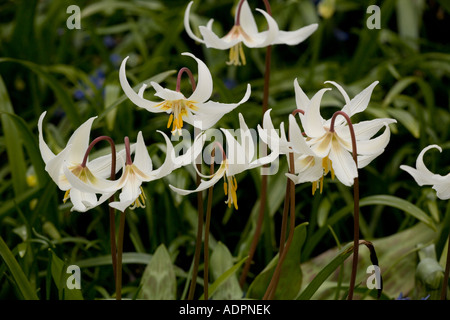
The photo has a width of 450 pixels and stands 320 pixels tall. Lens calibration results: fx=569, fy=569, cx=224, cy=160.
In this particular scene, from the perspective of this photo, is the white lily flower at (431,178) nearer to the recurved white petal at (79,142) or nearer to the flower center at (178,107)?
the flower center at (178,107)

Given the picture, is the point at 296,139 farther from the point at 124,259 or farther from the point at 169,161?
the point at 124,259

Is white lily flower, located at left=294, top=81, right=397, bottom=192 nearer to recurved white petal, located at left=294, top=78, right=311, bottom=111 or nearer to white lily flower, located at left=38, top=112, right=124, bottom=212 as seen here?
recurved white petal, located at left=294, top=78, right=311, bottom=111

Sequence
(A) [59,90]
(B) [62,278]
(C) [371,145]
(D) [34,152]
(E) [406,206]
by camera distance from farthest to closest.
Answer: (A) [59,90] → (D) [34,152] → (E) [406,206] → (B) [62,278] → (C) [371,145]

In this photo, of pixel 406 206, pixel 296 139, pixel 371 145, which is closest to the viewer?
pixel 296 139

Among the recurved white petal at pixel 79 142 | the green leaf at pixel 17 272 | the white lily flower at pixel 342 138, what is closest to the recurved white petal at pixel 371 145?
the white lily flower at pixel 342 138

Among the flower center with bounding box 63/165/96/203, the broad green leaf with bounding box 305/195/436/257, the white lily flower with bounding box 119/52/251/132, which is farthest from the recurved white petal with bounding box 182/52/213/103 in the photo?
the broad green leaf with bounding box 305/195/436/257

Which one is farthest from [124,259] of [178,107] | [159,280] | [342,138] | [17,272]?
[342,138]

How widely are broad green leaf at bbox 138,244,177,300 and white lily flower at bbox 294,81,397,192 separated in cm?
76

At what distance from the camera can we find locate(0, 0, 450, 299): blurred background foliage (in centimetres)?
204

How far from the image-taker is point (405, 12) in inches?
147

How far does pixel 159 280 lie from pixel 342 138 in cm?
87

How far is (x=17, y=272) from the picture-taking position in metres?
1.60

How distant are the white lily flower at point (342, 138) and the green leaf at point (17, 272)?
867mm

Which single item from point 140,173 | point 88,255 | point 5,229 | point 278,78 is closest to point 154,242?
point 88,255
